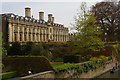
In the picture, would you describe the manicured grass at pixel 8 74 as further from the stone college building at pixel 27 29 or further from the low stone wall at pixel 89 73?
the stone college building at pixel 27 29

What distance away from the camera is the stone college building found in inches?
1608

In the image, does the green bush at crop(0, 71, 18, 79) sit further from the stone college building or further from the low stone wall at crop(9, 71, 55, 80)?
the stone college building

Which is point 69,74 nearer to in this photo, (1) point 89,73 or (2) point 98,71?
(1) point 89,73

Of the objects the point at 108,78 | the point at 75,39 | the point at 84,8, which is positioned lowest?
the point at 108,78

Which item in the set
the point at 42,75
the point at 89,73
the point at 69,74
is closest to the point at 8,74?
the point at 42,75

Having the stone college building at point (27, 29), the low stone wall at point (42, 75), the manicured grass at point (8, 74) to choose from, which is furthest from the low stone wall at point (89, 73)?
the stone college building at point (27, 29)

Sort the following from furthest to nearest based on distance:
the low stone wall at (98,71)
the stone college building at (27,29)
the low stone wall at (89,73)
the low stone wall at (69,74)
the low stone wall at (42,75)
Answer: the stone college building at (27,29)
the low stone wall at (98,71)
the low stone wall at (89,73)
the low stone wall at (69,74)
the low stone wall at (42,75)

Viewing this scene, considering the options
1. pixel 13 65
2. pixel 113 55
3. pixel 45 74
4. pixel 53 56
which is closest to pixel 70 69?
pixel 45 74

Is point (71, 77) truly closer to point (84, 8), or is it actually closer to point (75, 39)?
point (75, 39)

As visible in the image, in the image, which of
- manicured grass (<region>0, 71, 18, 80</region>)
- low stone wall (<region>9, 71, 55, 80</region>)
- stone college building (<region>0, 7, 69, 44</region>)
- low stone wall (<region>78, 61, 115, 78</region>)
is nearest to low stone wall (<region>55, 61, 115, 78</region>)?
low stone wall (<region>78, 61, 115, 78</region>)

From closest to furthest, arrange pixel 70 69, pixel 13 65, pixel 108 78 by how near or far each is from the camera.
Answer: pixel 70 69, pixel 13 65, pixel 108 78

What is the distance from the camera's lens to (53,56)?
32250mm

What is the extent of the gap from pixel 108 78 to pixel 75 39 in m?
6.02

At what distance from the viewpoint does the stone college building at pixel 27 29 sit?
40.8 m
